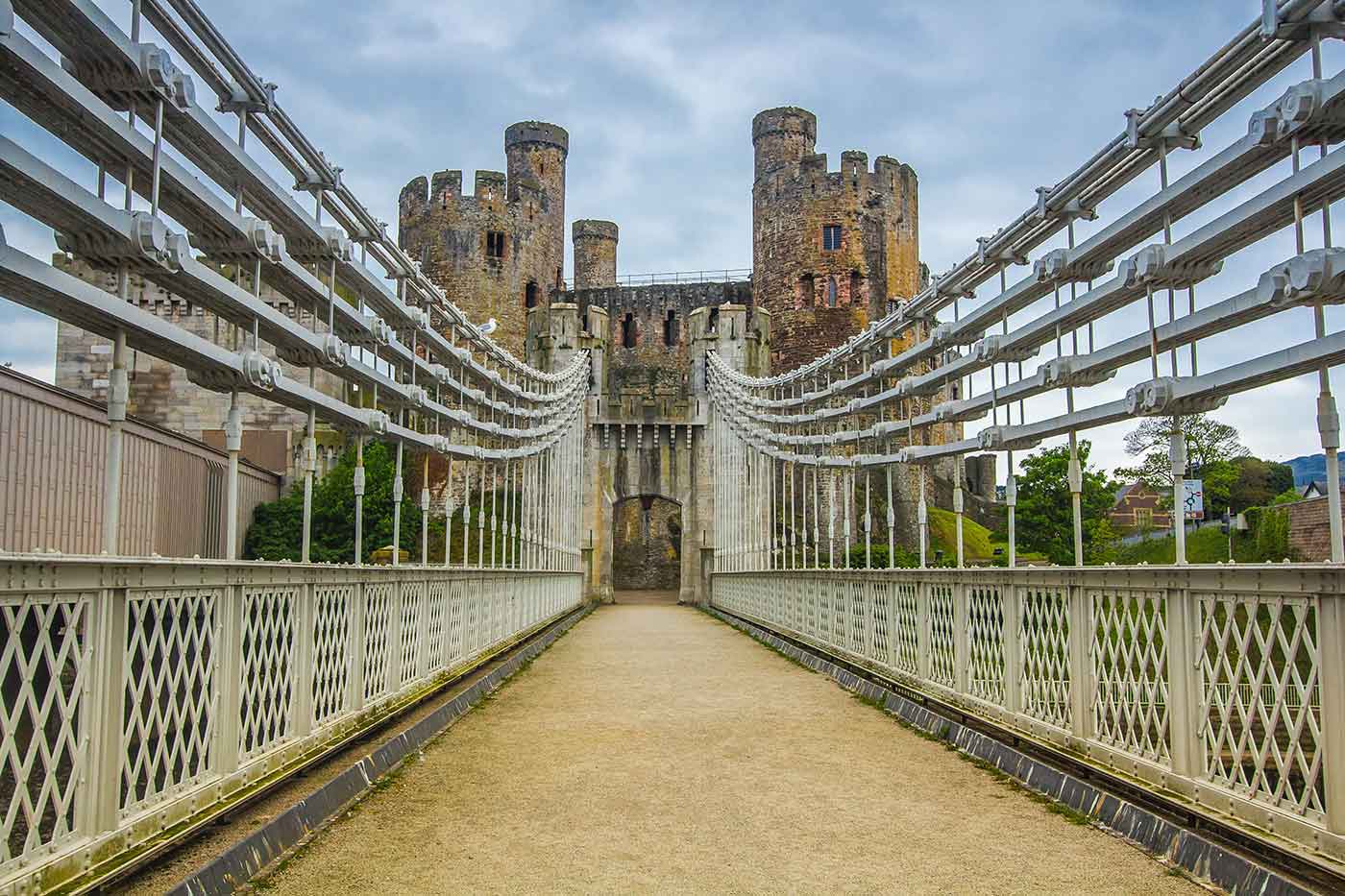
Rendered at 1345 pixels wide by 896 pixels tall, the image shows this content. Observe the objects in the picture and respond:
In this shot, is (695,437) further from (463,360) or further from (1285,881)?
(1285,881)

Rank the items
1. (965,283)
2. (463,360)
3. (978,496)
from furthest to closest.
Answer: (978,496) < (463,360) < (965,283)

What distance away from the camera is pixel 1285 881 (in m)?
2.92

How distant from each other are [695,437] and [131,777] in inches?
985

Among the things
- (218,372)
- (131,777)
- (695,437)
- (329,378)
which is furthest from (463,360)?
(329,378)

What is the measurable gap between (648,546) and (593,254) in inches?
571

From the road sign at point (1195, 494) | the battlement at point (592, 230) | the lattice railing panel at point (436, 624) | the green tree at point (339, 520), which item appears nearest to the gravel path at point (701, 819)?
the lattice railing panel at point (436, 624)

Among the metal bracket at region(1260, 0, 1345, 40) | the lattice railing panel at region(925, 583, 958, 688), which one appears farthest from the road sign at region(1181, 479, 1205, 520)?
the metal bracket at region(1260, 0, 1345, 40)

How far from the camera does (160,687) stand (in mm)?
3549

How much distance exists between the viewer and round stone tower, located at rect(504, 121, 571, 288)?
42.1 m

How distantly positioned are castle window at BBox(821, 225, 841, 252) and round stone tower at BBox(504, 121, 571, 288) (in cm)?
955

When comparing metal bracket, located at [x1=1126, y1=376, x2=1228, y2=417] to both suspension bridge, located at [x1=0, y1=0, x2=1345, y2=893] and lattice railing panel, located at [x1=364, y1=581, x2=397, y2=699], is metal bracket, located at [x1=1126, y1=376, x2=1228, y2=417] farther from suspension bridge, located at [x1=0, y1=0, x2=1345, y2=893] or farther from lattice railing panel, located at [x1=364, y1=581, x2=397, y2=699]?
lattice railing panel, located at [x1=364, y1=581, x2=397, y2=699]

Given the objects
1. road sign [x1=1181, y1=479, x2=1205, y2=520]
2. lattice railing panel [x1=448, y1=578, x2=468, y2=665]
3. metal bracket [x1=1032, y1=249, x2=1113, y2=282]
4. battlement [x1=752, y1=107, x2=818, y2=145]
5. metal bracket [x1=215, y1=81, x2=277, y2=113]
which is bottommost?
lattice railing panel [x1=448, y1=578, x2=468, y2=665]

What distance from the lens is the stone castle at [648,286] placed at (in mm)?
31509

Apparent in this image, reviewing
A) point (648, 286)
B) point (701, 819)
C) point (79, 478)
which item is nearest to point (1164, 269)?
point (701, 819)
